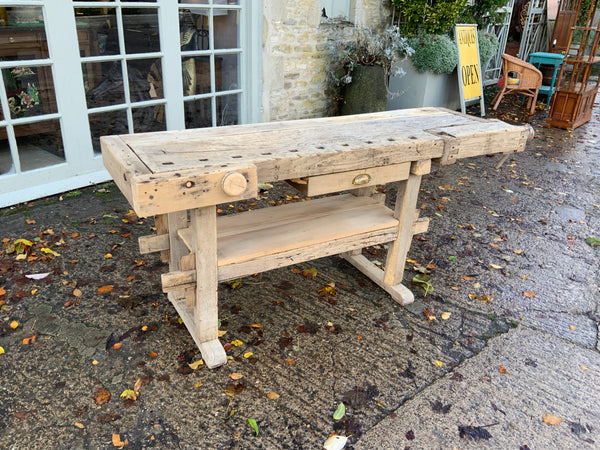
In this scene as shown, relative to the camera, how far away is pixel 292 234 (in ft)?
8.17

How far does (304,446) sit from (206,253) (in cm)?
90

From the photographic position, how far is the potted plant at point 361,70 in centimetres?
579

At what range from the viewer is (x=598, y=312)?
292cm

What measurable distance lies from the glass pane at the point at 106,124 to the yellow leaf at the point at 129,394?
2.73m

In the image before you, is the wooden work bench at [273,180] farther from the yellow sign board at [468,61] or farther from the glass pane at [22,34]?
the yellow sign board at [468,61]

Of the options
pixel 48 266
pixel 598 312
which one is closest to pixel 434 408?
pixel 598 312

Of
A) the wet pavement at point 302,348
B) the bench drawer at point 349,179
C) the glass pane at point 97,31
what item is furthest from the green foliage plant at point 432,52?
the bench drawer at point 349,179

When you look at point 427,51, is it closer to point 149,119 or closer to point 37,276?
point 149,119

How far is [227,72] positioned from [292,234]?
3071 mm

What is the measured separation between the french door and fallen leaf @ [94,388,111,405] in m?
2.27

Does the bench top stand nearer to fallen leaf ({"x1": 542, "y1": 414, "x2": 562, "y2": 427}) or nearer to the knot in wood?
the knot in wood

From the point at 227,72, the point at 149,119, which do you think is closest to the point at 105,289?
the point at 149,119

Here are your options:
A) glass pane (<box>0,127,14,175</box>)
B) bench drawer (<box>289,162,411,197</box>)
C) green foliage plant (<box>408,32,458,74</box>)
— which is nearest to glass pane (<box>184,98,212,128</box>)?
glass pane (<box>0,127,14,175</box>)

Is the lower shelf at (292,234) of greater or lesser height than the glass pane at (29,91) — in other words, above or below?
below
